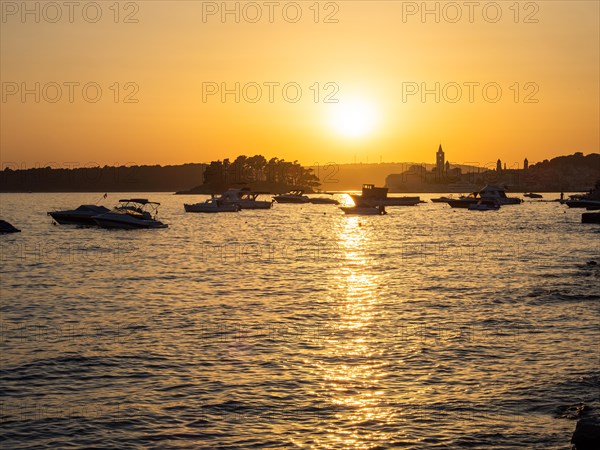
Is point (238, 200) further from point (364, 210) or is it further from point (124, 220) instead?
point (124, 220)

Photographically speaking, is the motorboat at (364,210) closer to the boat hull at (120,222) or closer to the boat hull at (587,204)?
the boat hull at (587,204)

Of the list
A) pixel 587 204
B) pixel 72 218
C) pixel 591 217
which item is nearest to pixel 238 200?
pixel 587 204

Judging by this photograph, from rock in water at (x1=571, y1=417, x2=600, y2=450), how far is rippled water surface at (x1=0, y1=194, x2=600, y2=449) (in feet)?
2.98

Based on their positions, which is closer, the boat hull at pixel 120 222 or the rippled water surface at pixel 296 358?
the rippled water surface at pixel 296 358

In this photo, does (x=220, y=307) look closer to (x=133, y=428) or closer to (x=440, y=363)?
(x=440, y=363)

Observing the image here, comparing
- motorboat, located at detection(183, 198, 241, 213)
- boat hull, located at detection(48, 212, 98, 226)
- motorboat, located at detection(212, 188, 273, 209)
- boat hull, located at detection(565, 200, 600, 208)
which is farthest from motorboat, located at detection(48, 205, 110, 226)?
boat hull, located at detection(565, 200, 600, 208)

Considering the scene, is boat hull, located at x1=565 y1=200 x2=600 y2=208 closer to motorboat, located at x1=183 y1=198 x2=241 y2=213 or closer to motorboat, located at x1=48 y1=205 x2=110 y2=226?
motorboat, located at x1=183 y1=198 x2=241 y2=213

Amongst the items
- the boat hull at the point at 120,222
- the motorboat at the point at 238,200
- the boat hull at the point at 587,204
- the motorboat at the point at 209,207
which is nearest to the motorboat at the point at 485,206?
the boat hull at the point at 587,204

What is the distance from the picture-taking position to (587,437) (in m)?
13.5

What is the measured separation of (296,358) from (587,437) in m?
10.0

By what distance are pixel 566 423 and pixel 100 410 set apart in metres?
10.0

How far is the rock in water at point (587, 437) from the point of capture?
1341cm

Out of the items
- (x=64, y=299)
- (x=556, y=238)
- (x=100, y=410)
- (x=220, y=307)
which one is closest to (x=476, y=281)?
(x=220, y=307)

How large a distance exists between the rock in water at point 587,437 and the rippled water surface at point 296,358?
909 millimetres
